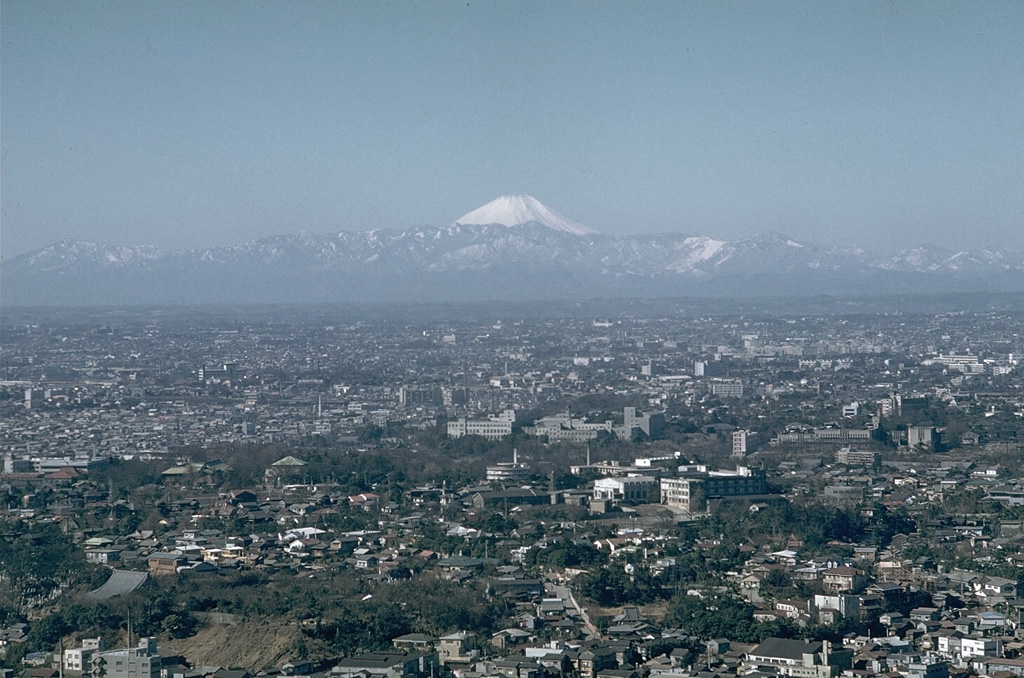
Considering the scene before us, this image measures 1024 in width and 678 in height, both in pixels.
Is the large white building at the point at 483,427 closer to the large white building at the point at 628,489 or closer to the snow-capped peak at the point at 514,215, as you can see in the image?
the large white building at the point at 628,489

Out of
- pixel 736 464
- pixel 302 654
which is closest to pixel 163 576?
pixel 302 654

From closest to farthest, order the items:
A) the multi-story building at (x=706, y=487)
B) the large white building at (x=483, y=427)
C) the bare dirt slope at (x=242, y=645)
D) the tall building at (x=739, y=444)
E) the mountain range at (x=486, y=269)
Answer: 1. the bare dirt slope at (x=242, y=645)
2. the multi-story building at (x=706, y=487)
3. the tall building at (x=739, y=444)
4. the large white building at (x=483, y=427)
5. the mountain range at (x=486, y=269)

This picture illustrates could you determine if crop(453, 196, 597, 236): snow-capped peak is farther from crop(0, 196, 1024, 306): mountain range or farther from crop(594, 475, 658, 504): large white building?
crop(594, 475, 658, 504): large white building

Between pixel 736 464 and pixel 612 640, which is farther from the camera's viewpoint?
pixel 736 464

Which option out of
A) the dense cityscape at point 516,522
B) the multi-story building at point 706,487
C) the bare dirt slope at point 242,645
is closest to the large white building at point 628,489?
the dense cityscape at point 516,522

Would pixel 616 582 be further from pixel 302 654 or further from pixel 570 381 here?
pixel 570 381
